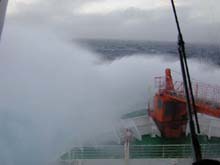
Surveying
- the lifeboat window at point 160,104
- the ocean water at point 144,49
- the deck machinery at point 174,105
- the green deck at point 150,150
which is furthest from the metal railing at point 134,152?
the ocean water at point 144,49

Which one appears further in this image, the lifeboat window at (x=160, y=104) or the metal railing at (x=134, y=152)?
the lifeboat window at (x=160, y=104)

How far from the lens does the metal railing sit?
272cm

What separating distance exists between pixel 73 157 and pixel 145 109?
0.87 metres

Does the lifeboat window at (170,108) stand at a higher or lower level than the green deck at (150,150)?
higher

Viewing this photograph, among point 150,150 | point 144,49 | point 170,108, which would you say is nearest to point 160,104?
point 170,108

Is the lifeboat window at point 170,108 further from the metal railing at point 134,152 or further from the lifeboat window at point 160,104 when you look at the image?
the metal railing at point 134,152

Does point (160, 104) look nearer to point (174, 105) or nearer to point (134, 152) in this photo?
point (174, 105)

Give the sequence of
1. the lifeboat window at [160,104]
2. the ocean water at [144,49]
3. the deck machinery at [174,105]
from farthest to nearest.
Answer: the lifeboat window at [160,104]
the deck machinery at [174,105]
the ocean water at [144,49]

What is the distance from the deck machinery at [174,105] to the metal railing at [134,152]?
20cm

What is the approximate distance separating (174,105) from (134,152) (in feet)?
1.75

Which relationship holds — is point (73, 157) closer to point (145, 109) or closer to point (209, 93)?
point (145, 109)

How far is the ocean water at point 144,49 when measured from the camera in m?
2.71

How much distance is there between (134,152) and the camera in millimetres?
2898

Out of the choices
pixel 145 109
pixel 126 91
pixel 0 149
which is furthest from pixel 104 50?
pixel 0 149
